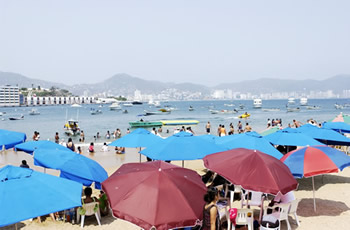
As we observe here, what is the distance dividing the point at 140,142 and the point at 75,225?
3517 mm

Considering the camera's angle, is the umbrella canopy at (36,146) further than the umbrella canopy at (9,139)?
No

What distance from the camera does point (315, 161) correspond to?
22.1 ft

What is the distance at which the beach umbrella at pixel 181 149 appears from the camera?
7.60 metres

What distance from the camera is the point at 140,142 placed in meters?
9.93

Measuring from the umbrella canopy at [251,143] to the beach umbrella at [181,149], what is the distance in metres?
0.69

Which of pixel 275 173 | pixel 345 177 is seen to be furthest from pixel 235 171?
pixel 345 177

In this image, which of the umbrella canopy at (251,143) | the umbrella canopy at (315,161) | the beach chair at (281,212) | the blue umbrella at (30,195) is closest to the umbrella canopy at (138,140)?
the umbrella canopy at (251,143)

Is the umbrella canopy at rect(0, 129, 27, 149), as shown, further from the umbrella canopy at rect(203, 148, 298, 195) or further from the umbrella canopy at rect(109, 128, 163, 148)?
the umbrella canopy at rect(203, 148, 298, 195)

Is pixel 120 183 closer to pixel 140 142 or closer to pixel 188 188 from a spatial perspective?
pixel 188 188

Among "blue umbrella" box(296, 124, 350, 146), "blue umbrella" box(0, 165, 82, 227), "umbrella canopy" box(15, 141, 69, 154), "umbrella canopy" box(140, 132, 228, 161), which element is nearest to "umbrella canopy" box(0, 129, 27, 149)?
"umbrella canopy" box(15, 141, 69, 154)

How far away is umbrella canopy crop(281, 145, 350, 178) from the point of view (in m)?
6.55

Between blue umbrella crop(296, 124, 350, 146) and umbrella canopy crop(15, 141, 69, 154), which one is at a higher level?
blue umbrella crop(296, 124, 350, 146)

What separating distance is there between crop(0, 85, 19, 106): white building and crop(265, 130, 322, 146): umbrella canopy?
6435 inches

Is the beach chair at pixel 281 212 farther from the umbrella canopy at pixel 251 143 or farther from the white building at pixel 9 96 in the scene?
the white building at pixel 9 96
